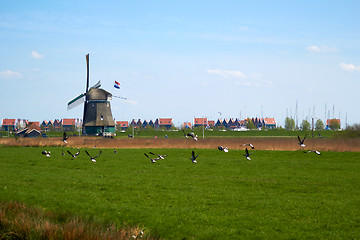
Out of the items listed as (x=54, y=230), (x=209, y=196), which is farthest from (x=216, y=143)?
(x=54, y=230)

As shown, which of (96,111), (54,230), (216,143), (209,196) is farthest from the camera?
(96,111)

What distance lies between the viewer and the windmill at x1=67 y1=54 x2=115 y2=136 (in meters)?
99.8

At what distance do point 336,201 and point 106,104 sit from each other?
279 ft

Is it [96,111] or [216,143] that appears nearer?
[216,143]

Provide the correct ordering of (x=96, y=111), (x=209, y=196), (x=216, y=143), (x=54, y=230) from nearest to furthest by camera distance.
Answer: (x=54, y=230) < (x=209, y=196) < (x=216, y=143) < (x=96, y=111)

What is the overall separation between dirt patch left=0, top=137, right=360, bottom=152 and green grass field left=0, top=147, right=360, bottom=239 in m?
12.2

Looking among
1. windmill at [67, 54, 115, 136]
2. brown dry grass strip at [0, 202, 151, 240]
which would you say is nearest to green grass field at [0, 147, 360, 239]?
brown dry grass strip at [0, 202, 151, 240]

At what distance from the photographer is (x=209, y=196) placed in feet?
75.0

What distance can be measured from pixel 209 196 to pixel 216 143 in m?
37.5

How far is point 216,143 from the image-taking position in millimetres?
60219

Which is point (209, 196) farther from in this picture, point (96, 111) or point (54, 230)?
point (96, 111)

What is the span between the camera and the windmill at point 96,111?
9975 centimetres

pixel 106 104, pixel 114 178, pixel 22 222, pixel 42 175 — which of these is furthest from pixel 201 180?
pixel 106 104

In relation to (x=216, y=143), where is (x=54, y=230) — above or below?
below
